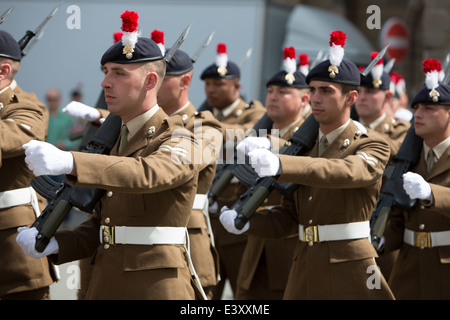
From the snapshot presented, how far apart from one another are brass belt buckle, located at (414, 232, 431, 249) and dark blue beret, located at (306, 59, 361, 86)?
1101mm

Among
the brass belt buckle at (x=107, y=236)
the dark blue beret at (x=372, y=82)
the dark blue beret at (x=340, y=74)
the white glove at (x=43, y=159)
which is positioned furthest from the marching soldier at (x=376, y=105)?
the white glove at (x=43, y=159)

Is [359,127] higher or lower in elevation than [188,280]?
higher

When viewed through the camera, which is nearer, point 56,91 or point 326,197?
point 326,197

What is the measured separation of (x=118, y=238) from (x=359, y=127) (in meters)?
1.55

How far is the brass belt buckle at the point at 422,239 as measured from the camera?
5492 millimetres

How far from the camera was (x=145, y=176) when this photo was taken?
12.6ft

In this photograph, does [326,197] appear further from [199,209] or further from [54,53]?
[54,53]

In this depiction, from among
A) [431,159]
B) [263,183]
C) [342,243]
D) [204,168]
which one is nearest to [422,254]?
[431,159]

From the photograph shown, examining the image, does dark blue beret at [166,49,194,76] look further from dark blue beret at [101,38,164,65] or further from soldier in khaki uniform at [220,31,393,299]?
dark blue beret at [101,38,164,65]

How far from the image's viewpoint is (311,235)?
4852 millimetres

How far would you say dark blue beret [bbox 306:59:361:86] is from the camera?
16.2 ft

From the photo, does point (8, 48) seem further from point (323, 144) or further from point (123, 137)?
point (323, 144)

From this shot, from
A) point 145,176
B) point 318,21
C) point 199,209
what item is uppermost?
point 318,21
